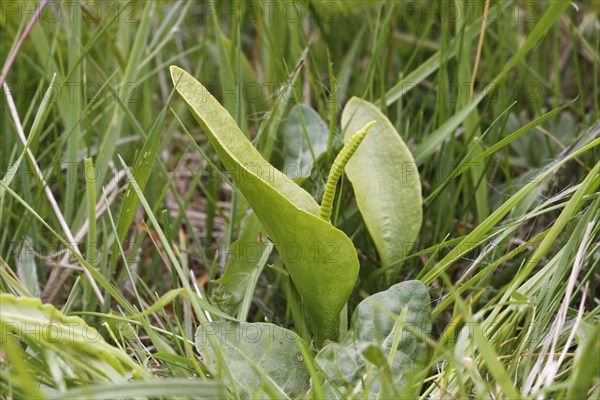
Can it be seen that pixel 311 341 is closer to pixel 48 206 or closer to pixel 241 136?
pixel 241 136

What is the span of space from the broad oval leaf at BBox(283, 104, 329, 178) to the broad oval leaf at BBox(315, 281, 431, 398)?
409mm

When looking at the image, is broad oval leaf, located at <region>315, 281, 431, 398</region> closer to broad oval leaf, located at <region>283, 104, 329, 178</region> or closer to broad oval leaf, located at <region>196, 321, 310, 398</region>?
broad oval leaf, located at <region>196, 321, 310, 398</region>

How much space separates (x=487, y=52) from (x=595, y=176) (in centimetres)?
61

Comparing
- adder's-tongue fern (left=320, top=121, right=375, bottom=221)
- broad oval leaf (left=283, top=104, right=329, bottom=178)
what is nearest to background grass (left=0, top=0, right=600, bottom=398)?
broad oval leaf (left=283, top=104, right=329, bottom=178)

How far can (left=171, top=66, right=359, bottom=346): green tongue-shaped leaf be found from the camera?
1.00 meters

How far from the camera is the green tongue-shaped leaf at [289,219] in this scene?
1.00 metres

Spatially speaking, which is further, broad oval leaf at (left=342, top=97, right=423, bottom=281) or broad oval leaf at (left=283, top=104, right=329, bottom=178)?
broad oval leaf at (left=283, top=104, right=329, bottom=178)

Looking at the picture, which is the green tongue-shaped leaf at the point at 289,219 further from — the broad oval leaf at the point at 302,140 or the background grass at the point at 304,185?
the broad oval leaf at the point at 302,140

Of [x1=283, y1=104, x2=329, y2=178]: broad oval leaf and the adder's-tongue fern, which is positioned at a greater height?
the adder's-tongue fern

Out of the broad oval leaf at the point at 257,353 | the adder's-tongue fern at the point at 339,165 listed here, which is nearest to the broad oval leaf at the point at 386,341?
the broad oval leaf at the point at 257,353

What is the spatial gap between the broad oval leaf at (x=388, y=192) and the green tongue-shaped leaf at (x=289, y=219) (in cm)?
18

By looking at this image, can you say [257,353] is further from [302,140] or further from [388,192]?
[302,140]

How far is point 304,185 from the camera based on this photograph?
1396mm

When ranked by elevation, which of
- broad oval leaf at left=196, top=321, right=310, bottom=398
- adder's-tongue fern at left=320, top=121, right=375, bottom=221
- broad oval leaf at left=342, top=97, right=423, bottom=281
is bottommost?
broad oval leaf at left=196, top=321, right=310, bottom=398
